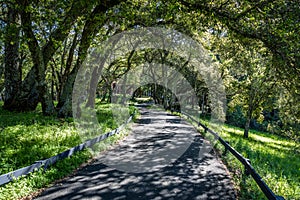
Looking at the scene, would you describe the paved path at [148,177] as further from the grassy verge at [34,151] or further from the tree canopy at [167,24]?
the tree canopy at [167,24]

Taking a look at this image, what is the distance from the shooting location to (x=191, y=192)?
615 cm

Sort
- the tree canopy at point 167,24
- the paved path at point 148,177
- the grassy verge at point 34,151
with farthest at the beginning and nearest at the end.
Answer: the tree canopy at point 167,24
the paved path at point 148,177
the grassy verge at point 34,151

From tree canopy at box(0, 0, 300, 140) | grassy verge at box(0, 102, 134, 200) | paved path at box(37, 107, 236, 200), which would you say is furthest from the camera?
tree canopy at box(0, 0, 300, 140)

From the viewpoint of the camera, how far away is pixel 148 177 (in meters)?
7.06

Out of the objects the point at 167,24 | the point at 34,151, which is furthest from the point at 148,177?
the point at 167,24

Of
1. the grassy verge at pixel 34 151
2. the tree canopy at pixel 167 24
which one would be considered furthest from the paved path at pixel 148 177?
the tree canopy at pixel 167 24

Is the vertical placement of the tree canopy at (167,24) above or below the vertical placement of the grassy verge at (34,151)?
above

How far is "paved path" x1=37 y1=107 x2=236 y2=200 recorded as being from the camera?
588cm

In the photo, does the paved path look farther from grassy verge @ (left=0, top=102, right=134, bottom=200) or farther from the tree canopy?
the tree canopy

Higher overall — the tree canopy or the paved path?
the tree canopy

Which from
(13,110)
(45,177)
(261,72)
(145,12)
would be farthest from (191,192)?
(261,72)

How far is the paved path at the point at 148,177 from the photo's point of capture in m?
5.88

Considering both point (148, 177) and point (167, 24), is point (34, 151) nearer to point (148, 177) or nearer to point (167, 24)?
point (148, 177)

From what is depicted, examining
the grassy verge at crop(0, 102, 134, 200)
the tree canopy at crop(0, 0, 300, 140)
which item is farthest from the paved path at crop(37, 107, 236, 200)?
the tree canopy at crop(0, 0, 300, 140)
